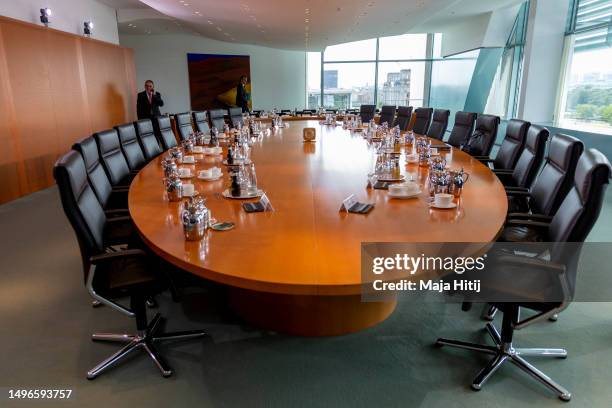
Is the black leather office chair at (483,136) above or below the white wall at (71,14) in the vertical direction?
below

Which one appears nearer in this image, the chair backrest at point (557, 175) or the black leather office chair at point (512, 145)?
the chair backrest at point (557, 175)

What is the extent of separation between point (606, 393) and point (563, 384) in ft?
0.57

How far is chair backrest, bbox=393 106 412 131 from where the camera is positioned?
23.5 ft

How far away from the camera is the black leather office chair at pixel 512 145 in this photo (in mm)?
3596

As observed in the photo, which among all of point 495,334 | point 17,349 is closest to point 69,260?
point 17,349

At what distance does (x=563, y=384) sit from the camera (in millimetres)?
2020

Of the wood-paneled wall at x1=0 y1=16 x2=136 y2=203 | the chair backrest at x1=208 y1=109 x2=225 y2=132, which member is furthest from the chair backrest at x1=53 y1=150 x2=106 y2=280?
the chair backrest at x1=208 y1=109 x2=225 y2=132

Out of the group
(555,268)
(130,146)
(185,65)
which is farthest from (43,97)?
(185,65)

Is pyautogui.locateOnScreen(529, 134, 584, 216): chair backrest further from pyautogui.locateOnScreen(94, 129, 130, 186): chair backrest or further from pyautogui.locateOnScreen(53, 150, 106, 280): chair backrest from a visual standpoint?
pyautogui.locateOnScreen(94, 129, 130, 186): chair backrest

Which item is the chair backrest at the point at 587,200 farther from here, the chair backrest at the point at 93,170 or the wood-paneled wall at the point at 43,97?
the wood-paneled wall at the point at 43,97

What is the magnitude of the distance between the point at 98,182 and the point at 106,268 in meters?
0.82

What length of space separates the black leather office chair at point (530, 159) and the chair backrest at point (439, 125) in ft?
8.11

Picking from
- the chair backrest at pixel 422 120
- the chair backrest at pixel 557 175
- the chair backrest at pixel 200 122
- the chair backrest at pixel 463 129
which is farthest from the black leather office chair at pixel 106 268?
the chair backrest at pixel 422 120

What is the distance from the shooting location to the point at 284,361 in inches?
86.0
